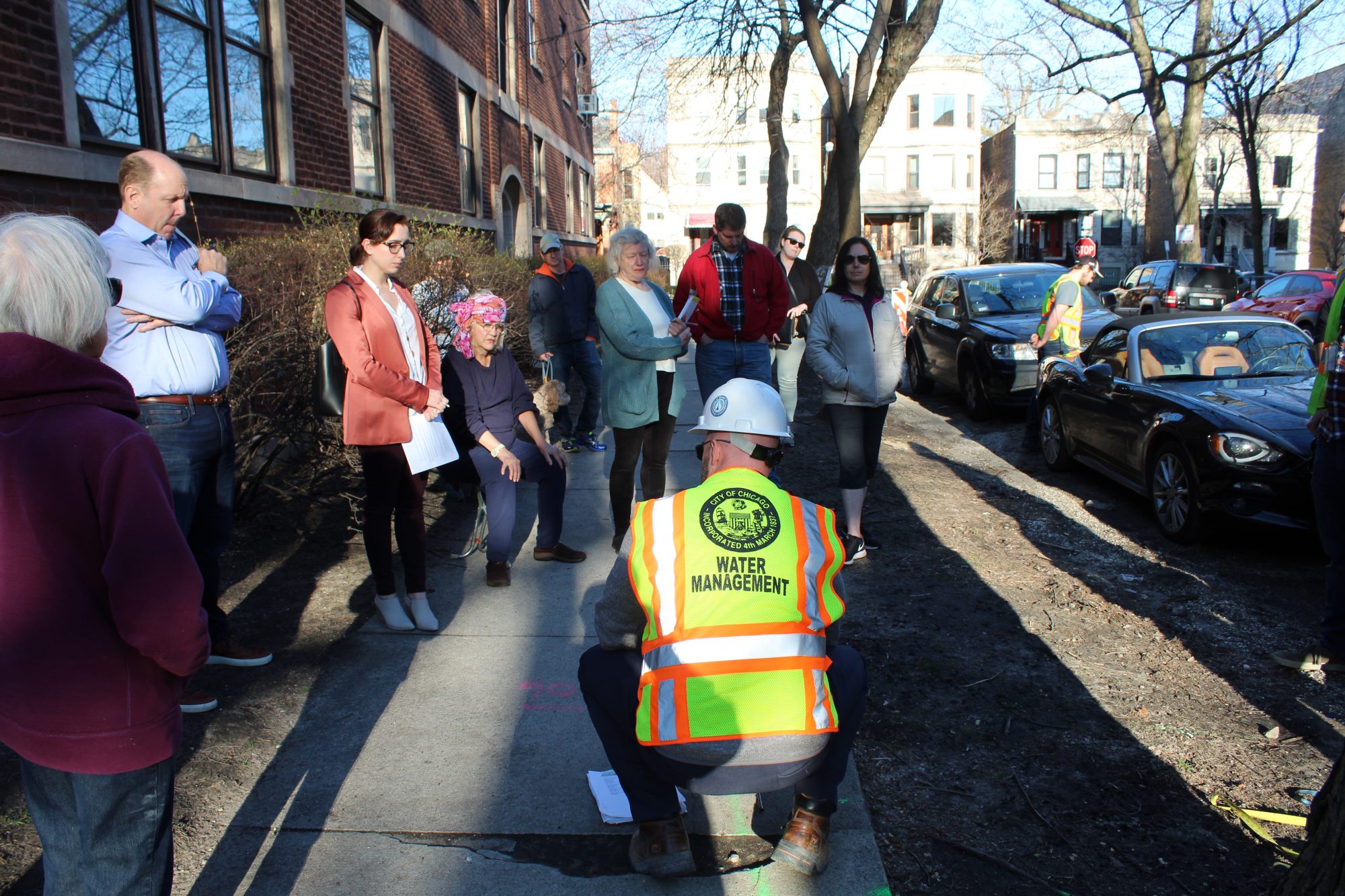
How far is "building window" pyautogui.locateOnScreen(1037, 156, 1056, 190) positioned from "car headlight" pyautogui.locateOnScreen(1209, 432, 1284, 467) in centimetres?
5225

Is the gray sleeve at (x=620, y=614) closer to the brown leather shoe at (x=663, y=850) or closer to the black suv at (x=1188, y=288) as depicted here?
the brown leather shoe at (x=663, y=850)

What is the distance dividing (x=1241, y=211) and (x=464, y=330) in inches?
2138

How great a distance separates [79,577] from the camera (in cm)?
189

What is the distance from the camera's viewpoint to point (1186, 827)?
313 cm

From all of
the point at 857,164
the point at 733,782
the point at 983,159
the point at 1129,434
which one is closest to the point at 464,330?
the point at 733,782

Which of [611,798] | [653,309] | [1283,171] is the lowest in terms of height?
[611,798]

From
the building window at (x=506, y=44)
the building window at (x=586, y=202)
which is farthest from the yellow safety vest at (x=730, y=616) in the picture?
the building window at (x=586, y=202)

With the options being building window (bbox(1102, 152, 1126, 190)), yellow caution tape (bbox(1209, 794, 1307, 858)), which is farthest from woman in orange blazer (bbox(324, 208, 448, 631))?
building window (bbox(1102, 152, 1126, 190))

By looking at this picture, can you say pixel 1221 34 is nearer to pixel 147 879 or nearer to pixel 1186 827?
pixel 1186 827

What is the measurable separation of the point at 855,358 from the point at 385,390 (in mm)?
2697

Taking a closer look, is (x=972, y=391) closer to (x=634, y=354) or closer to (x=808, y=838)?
(x=634, y=354)

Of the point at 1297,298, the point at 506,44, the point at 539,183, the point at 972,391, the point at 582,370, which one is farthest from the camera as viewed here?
the point at 539,183

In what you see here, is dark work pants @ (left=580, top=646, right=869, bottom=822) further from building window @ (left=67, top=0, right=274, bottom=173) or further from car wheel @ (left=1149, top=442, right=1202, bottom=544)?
building window @ (left=67, top=0, right=274, bottom=173)

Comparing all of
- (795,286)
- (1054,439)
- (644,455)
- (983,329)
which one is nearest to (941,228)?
(983,329)
